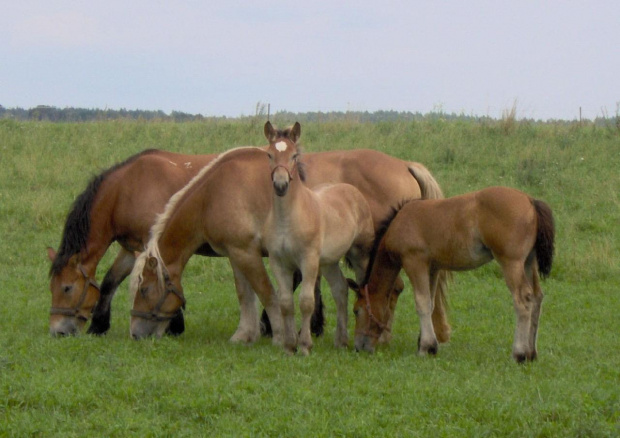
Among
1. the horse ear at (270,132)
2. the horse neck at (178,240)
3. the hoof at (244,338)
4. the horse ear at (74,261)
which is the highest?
the horse ear at (270,132)

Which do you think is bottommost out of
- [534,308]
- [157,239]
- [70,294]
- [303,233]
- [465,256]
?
[70,294]

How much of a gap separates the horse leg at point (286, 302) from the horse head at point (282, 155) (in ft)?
3.11

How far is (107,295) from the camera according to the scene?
954cm

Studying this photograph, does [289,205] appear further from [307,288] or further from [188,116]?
[188,116]

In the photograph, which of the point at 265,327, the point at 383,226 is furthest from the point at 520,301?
the point at 265,327

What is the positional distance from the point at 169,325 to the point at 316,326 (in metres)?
1.69

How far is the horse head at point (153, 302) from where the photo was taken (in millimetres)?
8758

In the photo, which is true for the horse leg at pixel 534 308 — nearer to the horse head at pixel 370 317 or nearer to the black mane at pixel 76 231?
the horse head at pixel 370 317

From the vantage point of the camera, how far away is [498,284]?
12211 millimetres

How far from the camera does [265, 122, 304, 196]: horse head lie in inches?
284

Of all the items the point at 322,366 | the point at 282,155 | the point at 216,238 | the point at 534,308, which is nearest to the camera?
the point at 282,155

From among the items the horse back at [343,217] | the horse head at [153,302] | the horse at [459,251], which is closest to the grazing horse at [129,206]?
the horse head at [153,302]

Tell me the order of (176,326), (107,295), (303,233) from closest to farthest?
(303,233), (176,326), (107,295)

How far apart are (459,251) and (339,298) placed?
1.54m
